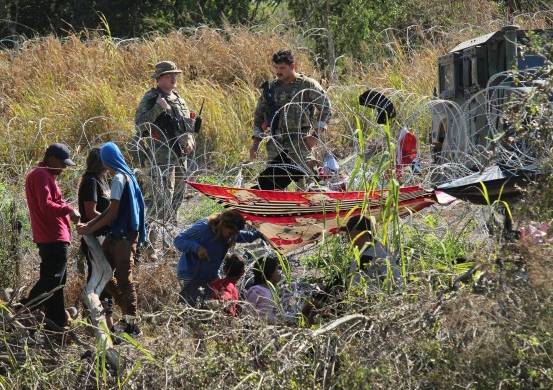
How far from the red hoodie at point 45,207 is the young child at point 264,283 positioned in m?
1.35

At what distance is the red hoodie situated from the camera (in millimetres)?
8586

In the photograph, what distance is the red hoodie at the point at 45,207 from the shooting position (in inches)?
338

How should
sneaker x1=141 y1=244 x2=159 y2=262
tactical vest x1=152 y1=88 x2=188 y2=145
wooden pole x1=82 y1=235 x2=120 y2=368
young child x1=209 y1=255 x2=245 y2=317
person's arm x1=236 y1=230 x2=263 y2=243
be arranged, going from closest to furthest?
wooden pole x1=82 y1=235 x2=120 y2=368 < young child x1=209 y1=255 x2=245 y2=317 < person's arm x1=236 y1=230 x2=263 y2=243 < sneaker x1=141 y1=244 x2=159 y2=262 < tactical vest x1=152 y1=88 x2=188 y2=145

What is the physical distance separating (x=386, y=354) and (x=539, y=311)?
0.74 metres

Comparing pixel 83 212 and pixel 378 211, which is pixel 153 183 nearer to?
pixel 83 212

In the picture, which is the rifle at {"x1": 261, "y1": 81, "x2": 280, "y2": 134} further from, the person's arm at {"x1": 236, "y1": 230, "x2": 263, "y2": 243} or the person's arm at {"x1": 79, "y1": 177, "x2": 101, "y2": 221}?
the person's arm at {"x1": 79, "y1": 177, "x2": 101, "y2": 221}

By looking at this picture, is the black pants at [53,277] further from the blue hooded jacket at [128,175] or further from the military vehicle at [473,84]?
the military vehicle at [473,84]

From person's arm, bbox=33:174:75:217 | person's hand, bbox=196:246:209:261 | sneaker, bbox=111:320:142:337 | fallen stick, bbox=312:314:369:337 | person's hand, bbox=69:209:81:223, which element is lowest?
sneaker, bbox=111:320:142:337

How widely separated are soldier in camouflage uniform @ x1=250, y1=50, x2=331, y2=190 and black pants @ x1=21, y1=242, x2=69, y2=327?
210 centimetres

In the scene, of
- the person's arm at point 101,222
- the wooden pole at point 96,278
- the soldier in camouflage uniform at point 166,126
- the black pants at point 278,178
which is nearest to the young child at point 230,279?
the wooden pole at point 96,278

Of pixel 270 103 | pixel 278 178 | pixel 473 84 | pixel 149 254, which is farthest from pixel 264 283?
pixel 473 84

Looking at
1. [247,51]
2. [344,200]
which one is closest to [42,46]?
[247,51]

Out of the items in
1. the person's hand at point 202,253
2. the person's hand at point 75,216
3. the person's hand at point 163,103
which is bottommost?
the person's hand at point 202,253

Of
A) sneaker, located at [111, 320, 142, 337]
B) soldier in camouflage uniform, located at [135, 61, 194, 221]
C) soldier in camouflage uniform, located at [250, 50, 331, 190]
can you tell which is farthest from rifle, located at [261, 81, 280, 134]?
sneaker, located at [111, 320, 142, 337]
